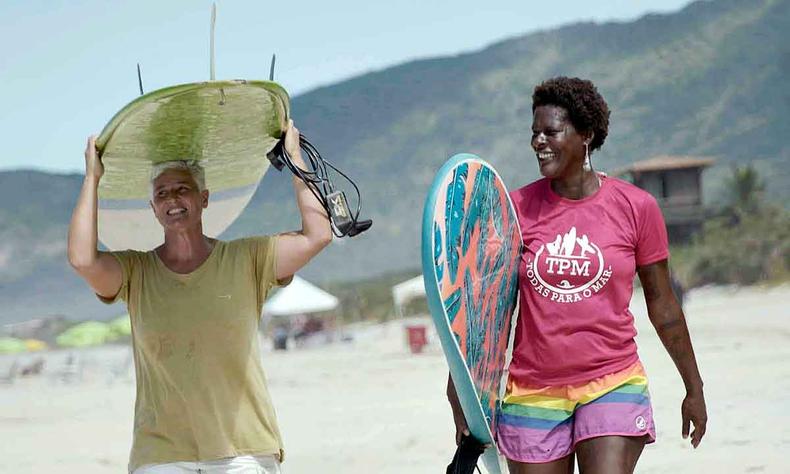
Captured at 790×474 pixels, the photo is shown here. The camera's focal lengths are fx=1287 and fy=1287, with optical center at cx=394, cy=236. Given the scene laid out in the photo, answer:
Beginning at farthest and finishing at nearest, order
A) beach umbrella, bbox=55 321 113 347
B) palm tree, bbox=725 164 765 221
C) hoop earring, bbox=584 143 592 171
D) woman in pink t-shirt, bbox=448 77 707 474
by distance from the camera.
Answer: palm tree, bbox=725 164 765 221 < beach umbrella, bbox=55 321 113 347 < hoop earring, bbox=584 143 592 171 < woman in pink t-shirt, bbox=448 77 707 474

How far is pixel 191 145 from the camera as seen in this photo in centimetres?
406

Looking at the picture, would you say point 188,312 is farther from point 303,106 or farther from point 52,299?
point 303,106

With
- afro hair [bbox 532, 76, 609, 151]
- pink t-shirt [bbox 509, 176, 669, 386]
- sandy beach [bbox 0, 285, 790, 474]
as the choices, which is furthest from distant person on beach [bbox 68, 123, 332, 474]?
sandy beach [bbox 0, 285, 790, 474]

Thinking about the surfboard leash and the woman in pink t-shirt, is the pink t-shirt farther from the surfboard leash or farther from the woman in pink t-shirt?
the surfboard leash

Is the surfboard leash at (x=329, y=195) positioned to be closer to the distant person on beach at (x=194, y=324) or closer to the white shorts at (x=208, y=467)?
the distant person on beach at (x=194, y=324)

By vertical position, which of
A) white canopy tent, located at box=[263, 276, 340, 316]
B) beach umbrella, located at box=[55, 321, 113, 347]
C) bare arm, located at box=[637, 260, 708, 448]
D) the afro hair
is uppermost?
white canopy tent, located at box=[263, 276, 340, 316]

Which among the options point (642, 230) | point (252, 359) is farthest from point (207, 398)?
point (642, 230)

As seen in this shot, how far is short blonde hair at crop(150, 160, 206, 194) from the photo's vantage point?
4.03 m

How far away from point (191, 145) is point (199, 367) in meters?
0.75

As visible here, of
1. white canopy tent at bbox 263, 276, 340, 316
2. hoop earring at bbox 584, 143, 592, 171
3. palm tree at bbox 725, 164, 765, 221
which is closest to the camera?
hoop earring at bbox 584, 143, 592, 171

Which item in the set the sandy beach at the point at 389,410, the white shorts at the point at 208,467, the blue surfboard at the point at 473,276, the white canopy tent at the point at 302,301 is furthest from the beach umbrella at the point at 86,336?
the white shorts at the point at 208,467

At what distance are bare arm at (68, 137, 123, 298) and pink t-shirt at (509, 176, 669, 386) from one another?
130 centimetres

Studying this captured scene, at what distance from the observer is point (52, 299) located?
395 ft

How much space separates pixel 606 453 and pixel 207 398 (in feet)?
4.01
